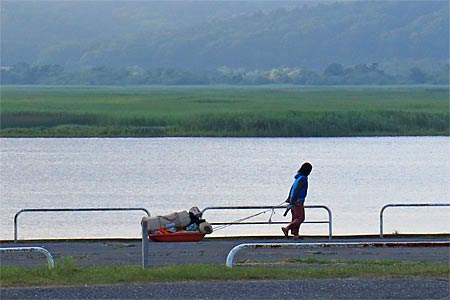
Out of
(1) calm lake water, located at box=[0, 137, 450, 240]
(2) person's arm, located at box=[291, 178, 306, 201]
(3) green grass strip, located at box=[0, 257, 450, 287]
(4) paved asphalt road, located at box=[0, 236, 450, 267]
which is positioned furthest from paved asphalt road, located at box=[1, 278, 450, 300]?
(1) calm lake water, located at box=[0, 137, 450, 240]

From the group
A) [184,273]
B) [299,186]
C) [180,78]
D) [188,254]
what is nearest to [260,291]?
[184,273]

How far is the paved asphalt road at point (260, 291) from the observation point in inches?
545

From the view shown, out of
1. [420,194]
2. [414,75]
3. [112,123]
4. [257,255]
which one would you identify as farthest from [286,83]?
[257,255]

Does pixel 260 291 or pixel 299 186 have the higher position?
pixel 299 186

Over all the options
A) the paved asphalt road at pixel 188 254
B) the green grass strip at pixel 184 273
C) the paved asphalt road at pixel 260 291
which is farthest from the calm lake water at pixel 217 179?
the paved asphalt road at pixel 260 291

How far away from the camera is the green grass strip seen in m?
15.1

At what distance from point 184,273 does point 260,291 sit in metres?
1.51

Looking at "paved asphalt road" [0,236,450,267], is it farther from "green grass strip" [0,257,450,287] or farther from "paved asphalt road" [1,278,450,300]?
"paved asphalt road" [1,278,450,300]

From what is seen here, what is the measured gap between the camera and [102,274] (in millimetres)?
15523

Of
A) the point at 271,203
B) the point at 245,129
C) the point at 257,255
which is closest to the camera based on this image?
the point at 257,255

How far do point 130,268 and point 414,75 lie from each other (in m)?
180

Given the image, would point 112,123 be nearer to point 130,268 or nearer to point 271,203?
point 271,203

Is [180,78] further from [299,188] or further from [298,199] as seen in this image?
[299,188]

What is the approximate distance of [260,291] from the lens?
14164 millimetres
